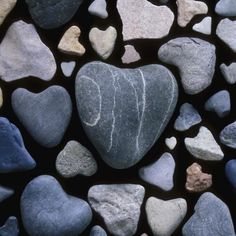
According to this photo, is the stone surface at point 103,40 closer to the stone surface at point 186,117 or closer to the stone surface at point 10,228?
the stone surface at point 186,117

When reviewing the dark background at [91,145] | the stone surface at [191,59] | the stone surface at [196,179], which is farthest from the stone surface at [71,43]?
the stone surface at [196,179]

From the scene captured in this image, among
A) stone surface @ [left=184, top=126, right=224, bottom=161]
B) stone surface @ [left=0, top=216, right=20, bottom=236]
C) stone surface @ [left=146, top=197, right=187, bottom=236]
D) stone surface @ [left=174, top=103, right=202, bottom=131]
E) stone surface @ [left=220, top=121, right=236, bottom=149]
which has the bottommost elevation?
stone surface @ [left=0, top=216, right=20, bottom=236]

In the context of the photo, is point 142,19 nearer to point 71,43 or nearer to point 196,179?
point 71,43

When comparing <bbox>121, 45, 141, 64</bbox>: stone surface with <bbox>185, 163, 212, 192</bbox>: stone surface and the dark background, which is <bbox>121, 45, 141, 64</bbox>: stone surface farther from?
<bbox>185, 163, 212, 192</bbox>: stone surface

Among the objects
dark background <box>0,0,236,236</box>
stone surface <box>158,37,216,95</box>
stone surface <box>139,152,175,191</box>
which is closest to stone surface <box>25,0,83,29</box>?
dark background <box>0,0,236,236</box>

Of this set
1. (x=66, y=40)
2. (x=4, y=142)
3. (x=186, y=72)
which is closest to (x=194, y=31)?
(x=186, y=72)

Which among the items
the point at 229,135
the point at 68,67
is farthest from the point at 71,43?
the point at 229,135

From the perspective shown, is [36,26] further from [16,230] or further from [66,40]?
[16,230]
